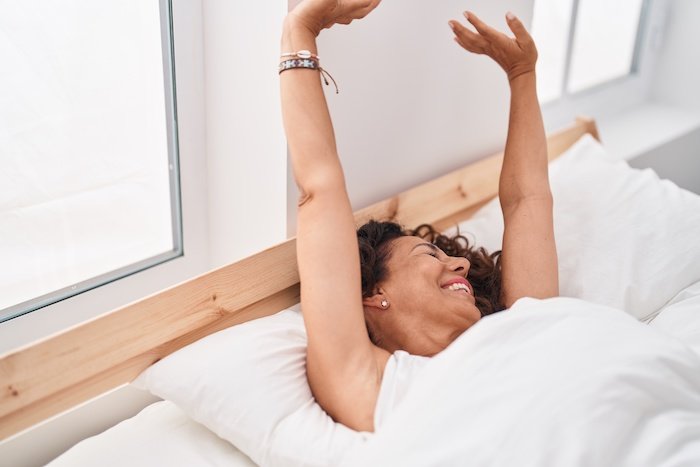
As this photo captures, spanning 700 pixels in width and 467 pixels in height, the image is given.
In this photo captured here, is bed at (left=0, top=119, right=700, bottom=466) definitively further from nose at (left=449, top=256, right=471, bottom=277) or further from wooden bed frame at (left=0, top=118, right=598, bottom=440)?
nose at (left=449, top=256, right=471, bottom=277)

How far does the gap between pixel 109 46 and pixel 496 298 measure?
2.55ft

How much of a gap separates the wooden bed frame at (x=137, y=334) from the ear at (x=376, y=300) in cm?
18

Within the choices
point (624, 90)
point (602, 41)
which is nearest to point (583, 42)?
point (602, 41)

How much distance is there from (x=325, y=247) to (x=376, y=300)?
5.6 inches

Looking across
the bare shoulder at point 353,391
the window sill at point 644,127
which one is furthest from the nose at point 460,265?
the window sill at point 644,127

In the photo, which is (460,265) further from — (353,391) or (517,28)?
(517,28)

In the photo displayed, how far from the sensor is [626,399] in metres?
0.95

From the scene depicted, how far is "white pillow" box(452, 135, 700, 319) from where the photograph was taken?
4.69 feet

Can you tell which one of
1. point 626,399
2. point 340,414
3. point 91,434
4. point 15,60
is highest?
point 15,60

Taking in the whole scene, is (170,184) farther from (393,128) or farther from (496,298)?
(496,298)

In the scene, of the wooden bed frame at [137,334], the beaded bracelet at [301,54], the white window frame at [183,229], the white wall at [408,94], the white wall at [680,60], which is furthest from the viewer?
the white wall at [680,60]

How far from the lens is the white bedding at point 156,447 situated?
109cm

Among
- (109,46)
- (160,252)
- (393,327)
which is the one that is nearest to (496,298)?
(393,327)

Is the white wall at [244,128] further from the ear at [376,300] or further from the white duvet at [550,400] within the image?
the white duvet at [550,400]
